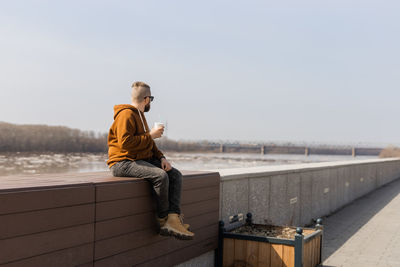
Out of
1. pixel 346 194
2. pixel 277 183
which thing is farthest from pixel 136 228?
pixel 346 194

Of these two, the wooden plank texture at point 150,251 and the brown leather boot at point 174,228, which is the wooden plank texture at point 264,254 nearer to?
the wooden plank texture at point 150,251

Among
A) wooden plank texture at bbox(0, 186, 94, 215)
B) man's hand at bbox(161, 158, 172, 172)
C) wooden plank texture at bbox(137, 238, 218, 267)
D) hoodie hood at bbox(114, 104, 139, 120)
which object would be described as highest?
hoodie hood at bbox(114, 104, 139, 120)

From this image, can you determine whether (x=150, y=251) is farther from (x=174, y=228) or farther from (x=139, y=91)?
(x=139, y=91)

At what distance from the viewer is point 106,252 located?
3936 millimetres

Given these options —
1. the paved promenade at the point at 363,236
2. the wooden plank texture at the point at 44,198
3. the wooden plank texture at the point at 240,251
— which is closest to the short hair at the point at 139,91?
the wooden plank texture at the point at 44,198

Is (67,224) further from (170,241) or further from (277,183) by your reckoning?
(277,183)

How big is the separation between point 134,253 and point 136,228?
23cm

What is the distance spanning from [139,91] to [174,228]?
1404mm

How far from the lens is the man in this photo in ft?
14.1

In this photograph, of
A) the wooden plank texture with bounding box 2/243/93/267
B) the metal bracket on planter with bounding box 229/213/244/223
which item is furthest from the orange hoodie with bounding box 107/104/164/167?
the metal bracket on planter with bounding box 229/213/244/223

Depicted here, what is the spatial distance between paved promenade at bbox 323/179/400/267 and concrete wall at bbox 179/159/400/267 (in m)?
0.50

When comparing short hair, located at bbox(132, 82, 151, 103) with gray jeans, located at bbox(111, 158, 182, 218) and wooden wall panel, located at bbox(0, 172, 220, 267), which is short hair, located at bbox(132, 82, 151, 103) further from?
wooden wall panel, located at bbox(0, 172, 220, 267)

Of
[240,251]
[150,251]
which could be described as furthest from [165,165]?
[240,251]

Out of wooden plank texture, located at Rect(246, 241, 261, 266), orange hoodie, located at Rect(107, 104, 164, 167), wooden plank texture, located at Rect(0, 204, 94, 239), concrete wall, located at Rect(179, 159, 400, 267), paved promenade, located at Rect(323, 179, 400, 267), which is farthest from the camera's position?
paved promenade, located at Rect(323, 179, 400, 267)
